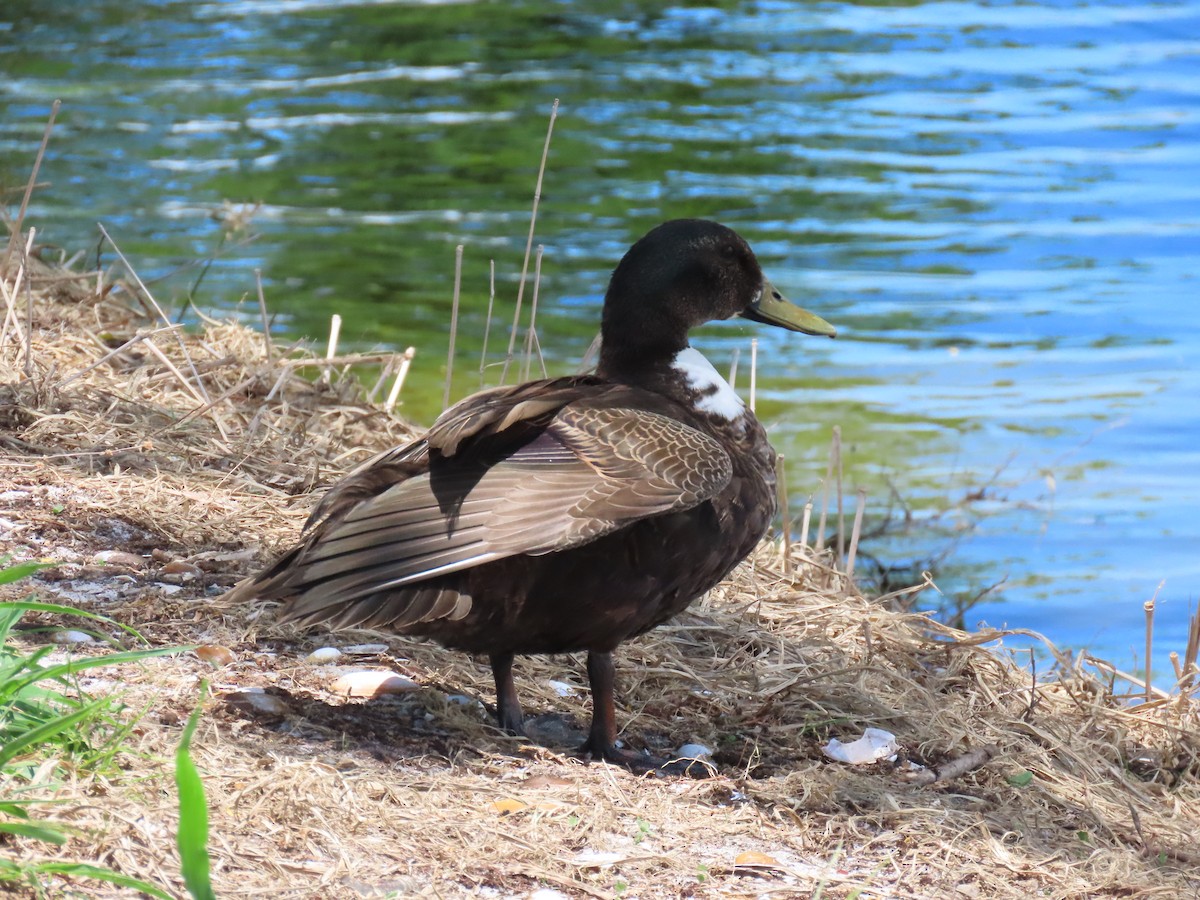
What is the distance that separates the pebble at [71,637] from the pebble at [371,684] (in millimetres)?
551

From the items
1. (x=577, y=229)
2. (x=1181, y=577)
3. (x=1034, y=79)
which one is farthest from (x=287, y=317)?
(x=1034, y=79)

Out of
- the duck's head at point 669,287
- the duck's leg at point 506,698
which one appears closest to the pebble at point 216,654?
the duck's leg at point 506,698

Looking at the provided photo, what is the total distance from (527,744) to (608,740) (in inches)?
7.1

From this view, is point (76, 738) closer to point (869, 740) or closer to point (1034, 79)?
point (869, 740)

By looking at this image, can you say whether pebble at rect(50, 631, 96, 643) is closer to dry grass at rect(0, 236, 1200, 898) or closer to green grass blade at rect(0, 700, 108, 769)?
dry grass at rect(0, 236, 1200, 898)

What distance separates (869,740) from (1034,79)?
38.1 ft

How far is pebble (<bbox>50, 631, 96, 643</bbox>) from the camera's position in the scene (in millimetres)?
3459

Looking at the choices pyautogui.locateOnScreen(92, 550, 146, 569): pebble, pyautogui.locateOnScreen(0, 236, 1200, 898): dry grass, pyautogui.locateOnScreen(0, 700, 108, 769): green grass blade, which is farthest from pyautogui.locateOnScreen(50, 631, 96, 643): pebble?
pyautogui.locateOnScreen(0, 700, 108, 769): green grass blade

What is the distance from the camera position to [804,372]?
27.8 ft

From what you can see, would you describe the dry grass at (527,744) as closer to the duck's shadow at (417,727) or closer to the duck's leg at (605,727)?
the duck's shadow at (417,727)

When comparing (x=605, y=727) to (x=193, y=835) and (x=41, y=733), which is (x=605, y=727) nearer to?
(x=41, y=733)

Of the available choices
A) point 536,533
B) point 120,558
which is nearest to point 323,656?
point 120,558

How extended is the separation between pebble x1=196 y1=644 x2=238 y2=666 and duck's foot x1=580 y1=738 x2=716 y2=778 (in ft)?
2.75

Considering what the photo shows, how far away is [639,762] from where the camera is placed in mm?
A: 3496
